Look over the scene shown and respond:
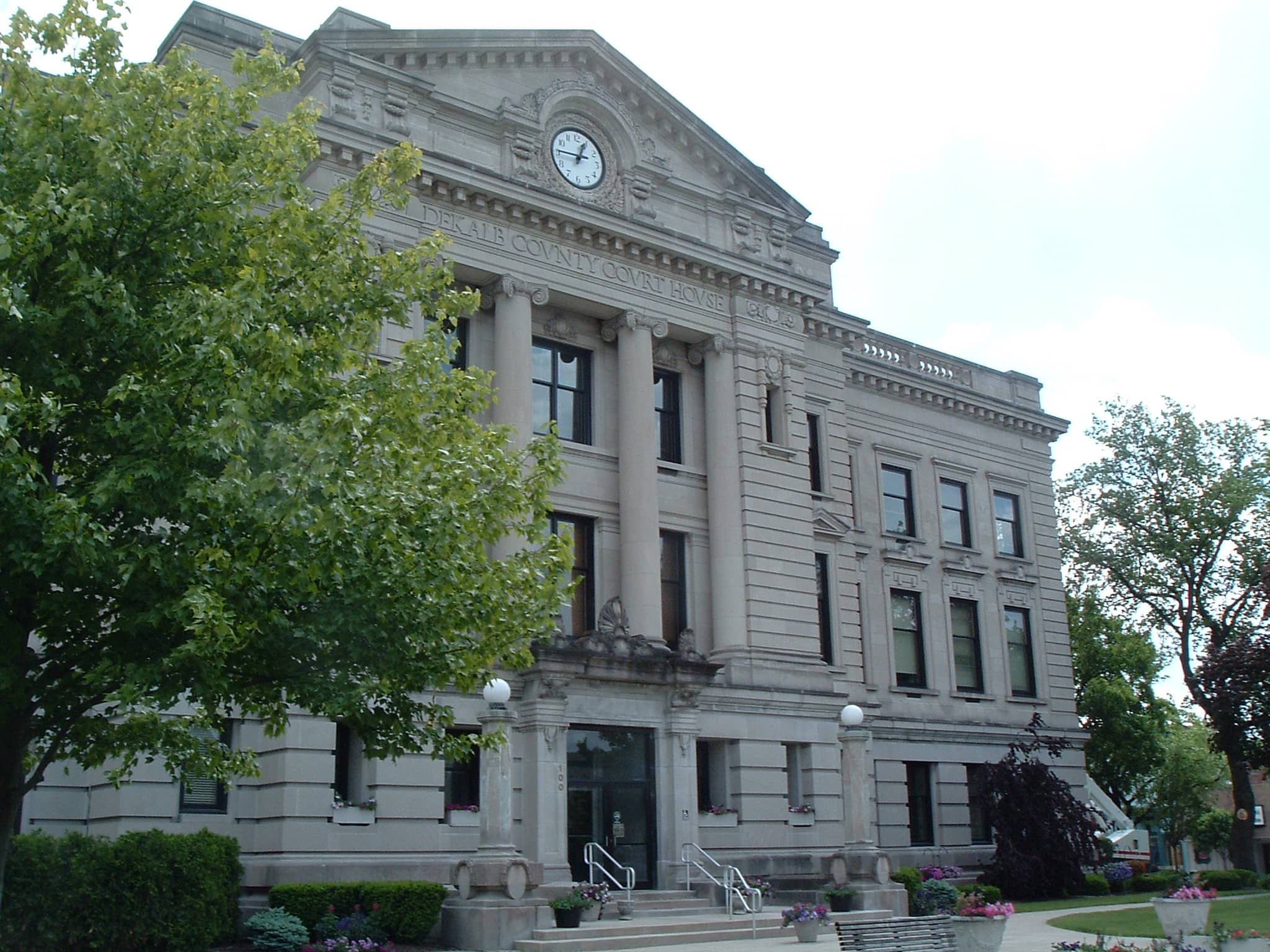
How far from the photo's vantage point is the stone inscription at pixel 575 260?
98.7 ft

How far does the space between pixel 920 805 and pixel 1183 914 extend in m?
19.8

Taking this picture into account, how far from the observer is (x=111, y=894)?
20.6 metres

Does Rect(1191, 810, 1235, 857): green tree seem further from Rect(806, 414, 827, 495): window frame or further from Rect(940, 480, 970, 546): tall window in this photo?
Rect(806, 414, 827, 495): window frame

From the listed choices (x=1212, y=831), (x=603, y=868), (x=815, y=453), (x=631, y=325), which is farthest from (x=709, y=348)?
(x=1212, y=831)

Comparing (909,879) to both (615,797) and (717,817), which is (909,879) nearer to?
(717,817)

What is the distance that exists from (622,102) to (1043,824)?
23.3m

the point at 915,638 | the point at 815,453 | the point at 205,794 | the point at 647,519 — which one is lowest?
the point at 205,794

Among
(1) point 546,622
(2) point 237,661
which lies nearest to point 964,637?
(1) point 546,622

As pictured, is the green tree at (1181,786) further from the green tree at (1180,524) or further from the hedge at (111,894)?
the hedge at (111,894)

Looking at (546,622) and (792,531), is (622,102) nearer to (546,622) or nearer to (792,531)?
(792,531)

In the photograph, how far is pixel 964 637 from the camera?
43.0 meters

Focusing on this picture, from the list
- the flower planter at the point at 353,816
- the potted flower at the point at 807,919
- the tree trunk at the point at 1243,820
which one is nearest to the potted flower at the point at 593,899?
the potted flower at the point at 807,919

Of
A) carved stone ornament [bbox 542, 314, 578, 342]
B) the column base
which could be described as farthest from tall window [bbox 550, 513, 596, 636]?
the column base

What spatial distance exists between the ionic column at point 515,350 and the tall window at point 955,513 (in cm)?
1819
